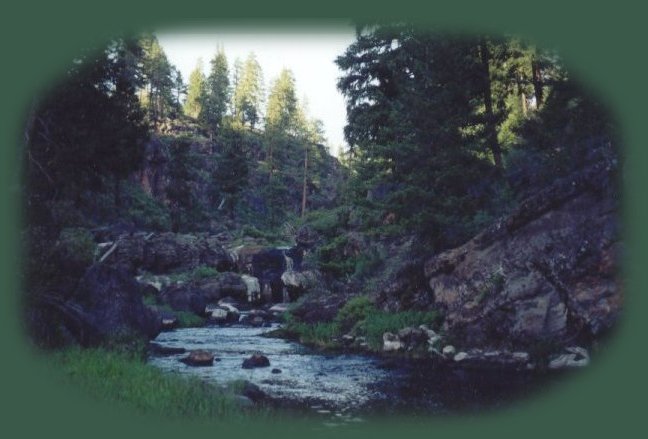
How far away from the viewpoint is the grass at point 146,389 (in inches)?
430

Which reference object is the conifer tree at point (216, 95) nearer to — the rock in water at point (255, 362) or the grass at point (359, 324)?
the grass at point (359, 324)

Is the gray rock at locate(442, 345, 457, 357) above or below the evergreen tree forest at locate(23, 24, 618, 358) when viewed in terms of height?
below

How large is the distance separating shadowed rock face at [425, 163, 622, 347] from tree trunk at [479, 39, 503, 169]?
19.1 feet

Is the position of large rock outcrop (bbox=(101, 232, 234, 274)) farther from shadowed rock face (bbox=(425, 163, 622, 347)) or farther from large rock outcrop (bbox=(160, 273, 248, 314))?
shadowed rock face (bbox=(425, 163, 622, 347))

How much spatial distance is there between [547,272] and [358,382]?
887 centimetres

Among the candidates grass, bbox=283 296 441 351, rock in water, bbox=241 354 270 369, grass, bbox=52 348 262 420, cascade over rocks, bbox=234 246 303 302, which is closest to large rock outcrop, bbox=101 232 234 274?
cascade over rocks, bbox=234 246 303 302

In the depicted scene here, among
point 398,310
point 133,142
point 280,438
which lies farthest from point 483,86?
point 280,438

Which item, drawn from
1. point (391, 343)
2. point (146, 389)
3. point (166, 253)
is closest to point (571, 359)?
point (391, 343)

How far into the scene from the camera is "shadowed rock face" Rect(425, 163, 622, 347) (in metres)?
18.3

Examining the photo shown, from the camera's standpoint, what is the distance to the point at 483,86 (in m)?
27.6

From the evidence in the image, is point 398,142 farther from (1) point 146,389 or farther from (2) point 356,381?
(1) point 146,389

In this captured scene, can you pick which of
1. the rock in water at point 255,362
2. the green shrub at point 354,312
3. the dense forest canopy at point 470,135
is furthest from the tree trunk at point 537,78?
the rock in water at point 255,362

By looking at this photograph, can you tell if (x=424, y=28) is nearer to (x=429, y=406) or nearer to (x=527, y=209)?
(x=527, y=209)

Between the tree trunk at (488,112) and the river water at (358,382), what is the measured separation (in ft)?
41.3
